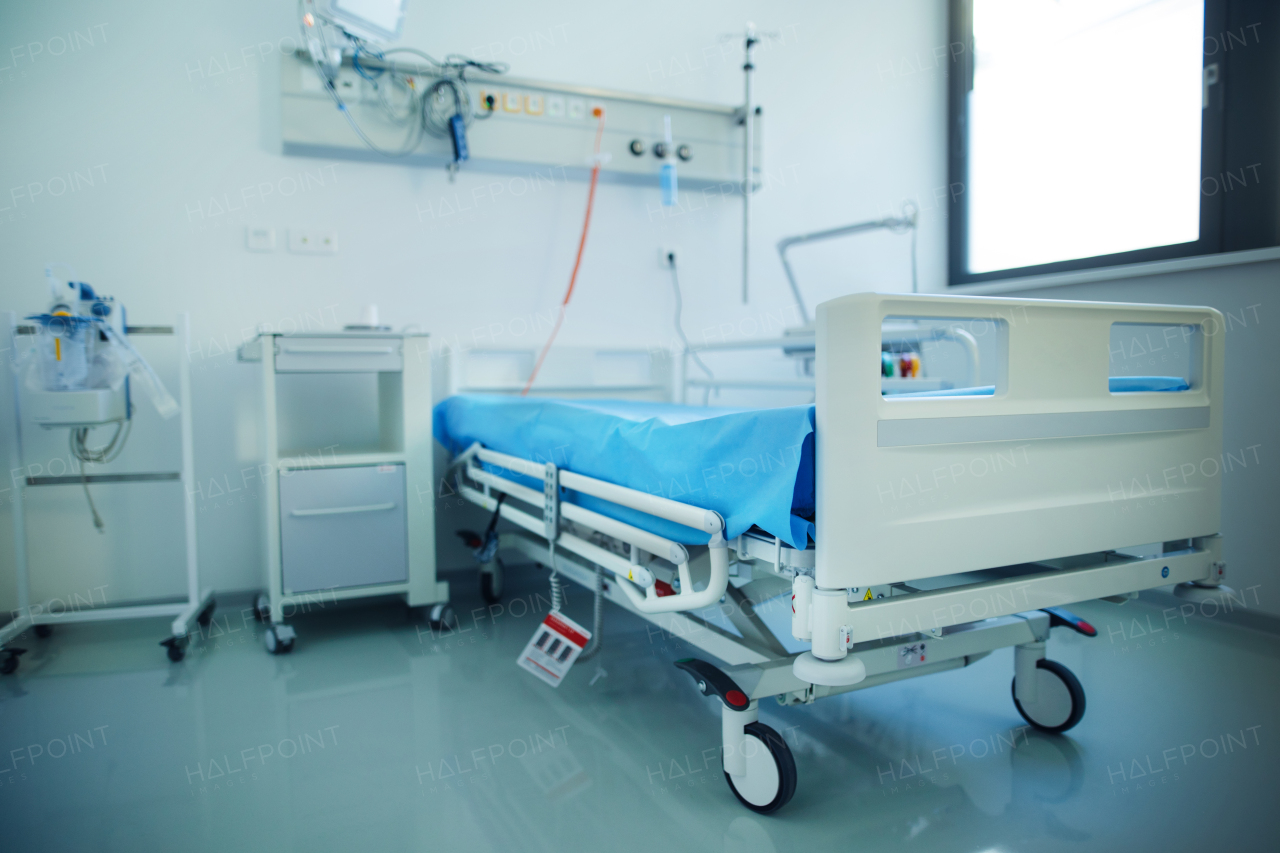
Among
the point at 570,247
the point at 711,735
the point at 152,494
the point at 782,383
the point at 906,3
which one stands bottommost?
the point at 711,735

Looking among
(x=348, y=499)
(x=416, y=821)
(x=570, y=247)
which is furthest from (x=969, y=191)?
(x=416, y=821)

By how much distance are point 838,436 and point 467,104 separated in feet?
7.81

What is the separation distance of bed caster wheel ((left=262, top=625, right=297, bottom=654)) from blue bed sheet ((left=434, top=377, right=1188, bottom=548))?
99 centimetres

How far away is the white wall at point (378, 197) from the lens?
8.75 ft

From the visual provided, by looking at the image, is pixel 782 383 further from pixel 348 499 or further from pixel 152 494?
pixel 152 494

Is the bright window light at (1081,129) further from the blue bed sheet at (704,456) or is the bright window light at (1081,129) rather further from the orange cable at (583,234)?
the orange cable at (583,234)

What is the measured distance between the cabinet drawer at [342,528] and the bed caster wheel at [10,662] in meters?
0.74

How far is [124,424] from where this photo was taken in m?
2.75

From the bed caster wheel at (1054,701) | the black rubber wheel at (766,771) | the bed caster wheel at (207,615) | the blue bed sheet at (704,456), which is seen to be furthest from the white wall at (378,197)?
the bed caster wheel at (1054,701)

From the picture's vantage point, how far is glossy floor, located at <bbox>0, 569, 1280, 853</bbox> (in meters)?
1.42

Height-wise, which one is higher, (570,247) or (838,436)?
(570,247)

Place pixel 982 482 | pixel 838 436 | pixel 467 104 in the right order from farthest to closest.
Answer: pixel 467 104
pixel 982 482
pixel 838 436

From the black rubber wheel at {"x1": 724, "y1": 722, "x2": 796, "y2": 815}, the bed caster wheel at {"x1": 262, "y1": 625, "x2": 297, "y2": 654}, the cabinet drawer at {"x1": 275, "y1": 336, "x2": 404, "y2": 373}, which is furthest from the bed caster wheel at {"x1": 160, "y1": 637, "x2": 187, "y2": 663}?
the black rubber wheel at {"x1": 724, "y1": 722, "x2": 796, "y2": 815}

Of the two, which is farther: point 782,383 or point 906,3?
point 906,3
